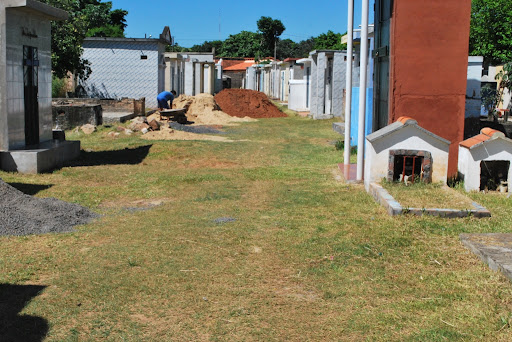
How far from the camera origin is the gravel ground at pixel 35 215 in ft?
22.9

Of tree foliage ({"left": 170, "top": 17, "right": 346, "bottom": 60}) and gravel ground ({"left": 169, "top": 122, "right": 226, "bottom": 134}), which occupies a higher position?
tree foliage ({"left": 170, "top": 17, "right": 346, "bottom": 60})

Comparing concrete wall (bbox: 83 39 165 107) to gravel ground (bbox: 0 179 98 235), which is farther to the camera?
concrete wall (bbox: 83 39 165 107)

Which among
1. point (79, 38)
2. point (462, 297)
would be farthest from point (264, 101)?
point (462, 297)

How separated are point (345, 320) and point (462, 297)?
1.04 meters

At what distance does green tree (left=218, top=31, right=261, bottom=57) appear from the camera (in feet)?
272

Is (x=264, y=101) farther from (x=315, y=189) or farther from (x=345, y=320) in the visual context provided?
(x=345, y=320)

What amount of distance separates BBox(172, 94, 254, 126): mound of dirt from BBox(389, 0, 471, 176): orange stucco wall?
15.5 m

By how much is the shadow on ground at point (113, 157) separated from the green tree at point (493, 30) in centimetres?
2698

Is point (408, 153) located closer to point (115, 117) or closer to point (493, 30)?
point (115, 117)

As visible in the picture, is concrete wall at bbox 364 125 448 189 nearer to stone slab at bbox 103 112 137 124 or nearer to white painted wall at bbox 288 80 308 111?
stone slab at bbox 103 112 137 124

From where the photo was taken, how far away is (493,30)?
3569cm

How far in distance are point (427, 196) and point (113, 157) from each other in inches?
311

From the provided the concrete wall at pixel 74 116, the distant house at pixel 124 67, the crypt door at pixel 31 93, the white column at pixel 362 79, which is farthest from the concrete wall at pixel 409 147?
the distant house at pixel 124 67

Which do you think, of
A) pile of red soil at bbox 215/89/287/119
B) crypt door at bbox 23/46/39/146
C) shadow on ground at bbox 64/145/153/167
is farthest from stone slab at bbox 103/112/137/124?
pile of red soil at bbox 215/89/287/119
